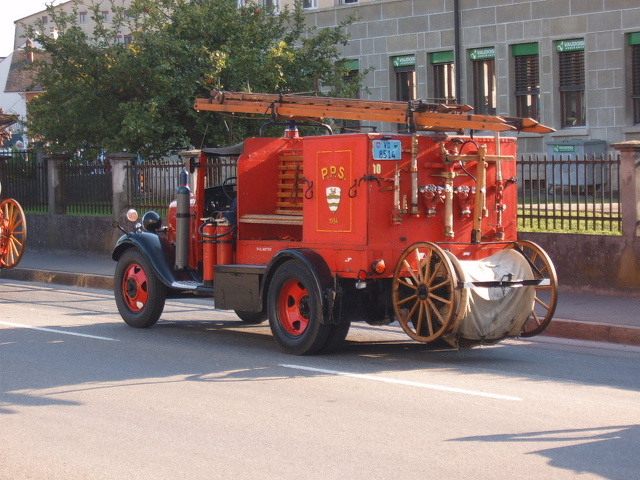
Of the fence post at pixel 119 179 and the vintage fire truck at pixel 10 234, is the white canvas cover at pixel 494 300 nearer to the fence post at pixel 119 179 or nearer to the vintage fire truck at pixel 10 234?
the vintage fire truck at pixel 10 234

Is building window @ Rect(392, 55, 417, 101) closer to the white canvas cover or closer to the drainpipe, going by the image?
the drainpipe

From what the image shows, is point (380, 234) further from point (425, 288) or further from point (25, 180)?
point (25, 180)

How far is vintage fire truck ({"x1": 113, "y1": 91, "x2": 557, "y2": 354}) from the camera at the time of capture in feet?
32.1

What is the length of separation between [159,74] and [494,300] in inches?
501

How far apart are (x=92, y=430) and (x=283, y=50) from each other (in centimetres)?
1599

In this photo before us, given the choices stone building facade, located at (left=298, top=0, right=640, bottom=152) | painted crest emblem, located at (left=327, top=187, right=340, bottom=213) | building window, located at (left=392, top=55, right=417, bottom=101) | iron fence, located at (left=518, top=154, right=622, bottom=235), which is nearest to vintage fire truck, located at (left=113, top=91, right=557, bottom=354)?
painted crest emblem, located at (left=327, top=187, right=340, bottom=213)

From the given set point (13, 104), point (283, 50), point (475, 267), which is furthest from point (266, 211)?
point (13, 104)

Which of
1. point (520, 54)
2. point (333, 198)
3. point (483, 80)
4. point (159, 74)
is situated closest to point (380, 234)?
point (333, 198)

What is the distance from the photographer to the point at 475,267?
32.1ft

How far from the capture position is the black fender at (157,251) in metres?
11.9

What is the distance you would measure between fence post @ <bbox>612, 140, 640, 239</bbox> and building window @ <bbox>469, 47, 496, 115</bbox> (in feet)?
57.2

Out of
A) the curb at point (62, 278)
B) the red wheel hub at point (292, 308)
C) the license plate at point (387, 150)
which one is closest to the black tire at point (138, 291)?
the red wheel hub at point (292, 308)

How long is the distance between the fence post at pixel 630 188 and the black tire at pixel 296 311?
5.62m

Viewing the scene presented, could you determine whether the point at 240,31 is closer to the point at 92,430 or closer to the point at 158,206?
the point at 158,206
